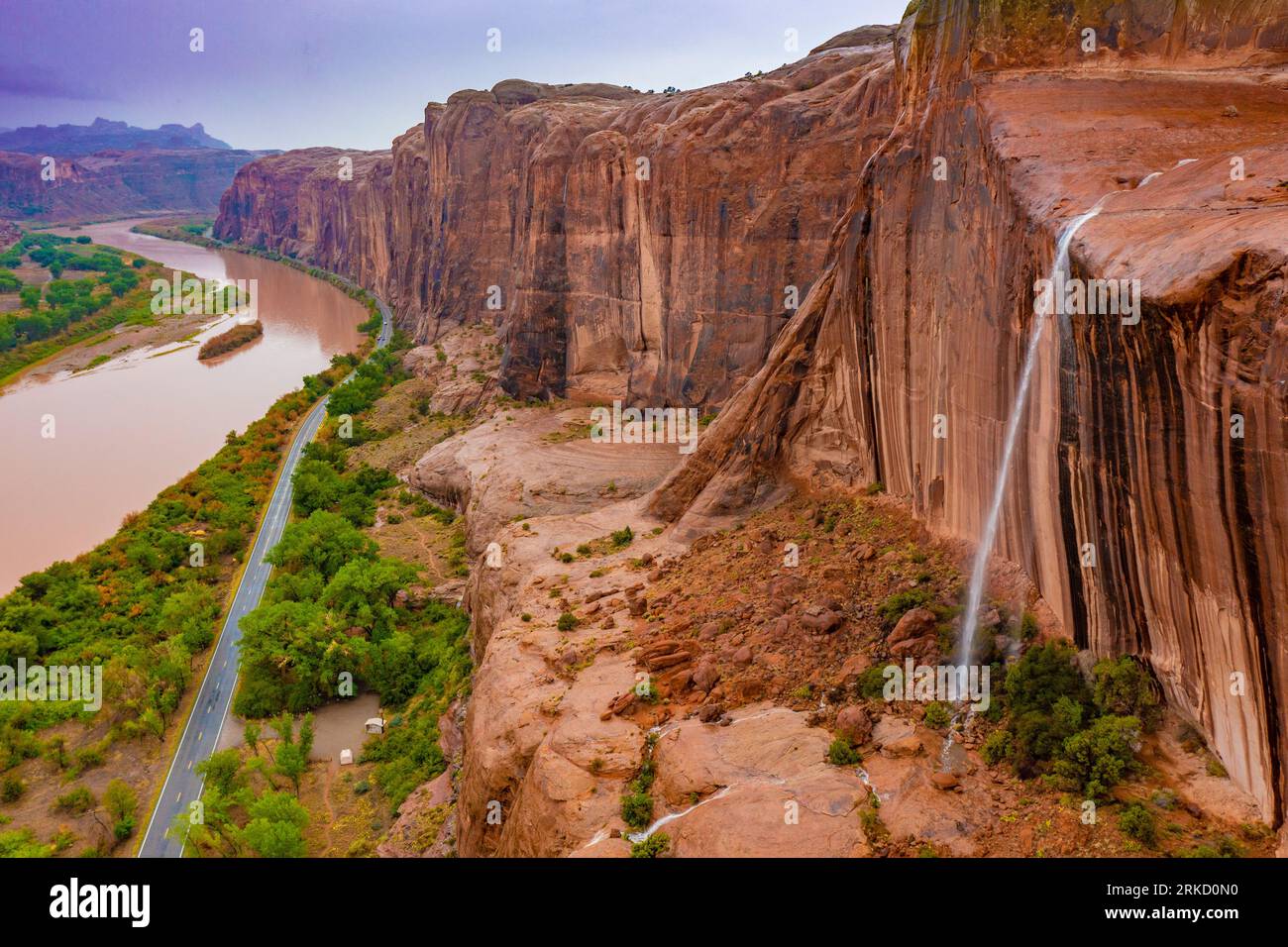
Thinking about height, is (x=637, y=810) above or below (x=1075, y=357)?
below

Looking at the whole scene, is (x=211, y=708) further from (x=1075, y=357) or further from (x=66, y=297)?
(x=66, y=297)

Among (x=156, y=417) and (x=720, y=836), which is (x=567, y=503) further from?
(x=156, y=417)

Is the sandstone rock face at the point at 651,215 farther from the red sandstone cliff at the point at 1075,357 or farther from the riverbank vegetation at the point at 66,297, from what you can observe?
the riverbank vegetation at the point at 66,297

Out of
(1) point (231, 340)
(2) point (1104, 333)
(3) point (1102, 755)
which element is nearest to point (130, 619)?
(3) point (1102, 755)

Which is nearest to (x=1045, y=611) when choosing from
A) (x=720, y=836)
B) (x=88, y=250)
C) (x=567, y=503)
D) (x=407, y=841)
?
(x=720, y=836)

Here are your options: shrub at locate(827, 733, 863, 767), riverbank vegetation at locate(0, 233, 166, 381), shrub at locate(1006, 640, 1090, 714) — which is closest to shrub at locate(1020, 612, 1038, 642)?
shrub at locate(1006, 640, 1090, 714)

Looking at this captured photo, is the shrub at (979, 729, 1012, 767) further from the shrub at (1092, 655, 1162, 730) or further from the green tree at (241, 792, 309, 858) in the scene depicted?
the green tree at (241, 792, 309, 858)

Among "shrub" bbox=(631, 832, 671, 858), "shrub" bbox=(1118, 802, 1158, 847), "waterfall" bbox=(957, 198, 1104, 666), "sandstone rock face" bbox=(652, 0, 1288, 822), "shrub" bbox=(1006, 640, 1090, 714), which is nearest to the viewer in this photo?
"sandstone rock face" bbox=(652, 0, 1288, 822)
